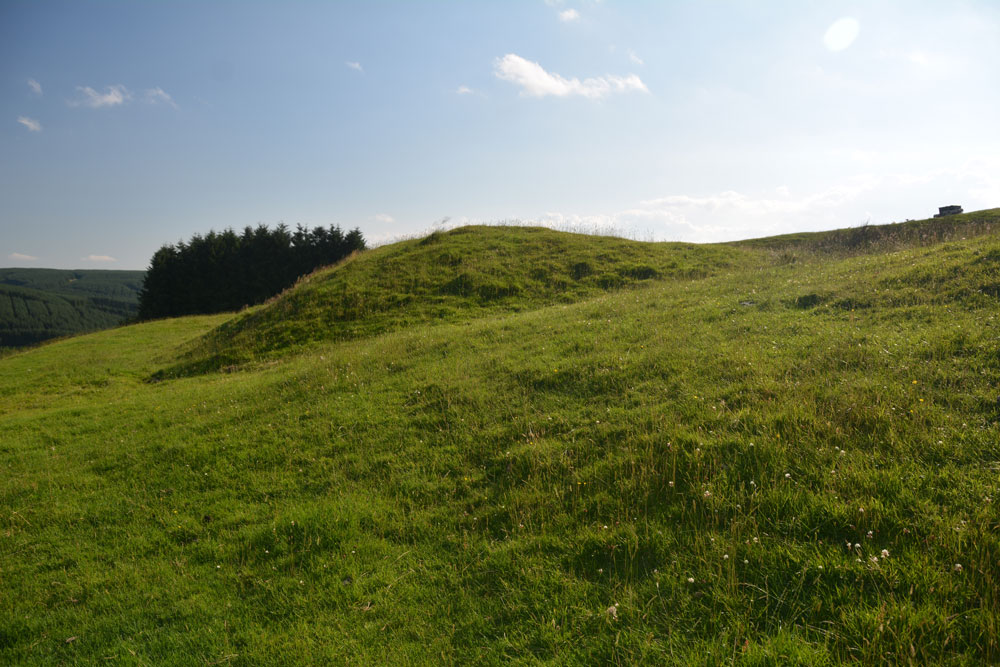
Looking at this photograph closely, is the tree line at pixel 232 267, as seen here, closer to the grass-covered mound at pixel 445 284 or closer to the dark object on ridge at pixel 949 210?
the grass-covered mound at pixel 445 284

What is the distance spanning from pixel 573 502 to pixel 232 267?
219 ft

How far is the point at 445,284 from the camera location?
2383 centimetres

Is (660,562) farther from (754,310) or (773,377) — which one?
(754,310)

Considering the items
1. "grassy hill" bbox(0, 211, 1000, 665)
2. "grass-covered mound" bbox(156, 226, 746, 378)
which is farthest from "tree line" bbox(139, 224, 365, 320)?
"grassy hill" bbox(0, 211, 1000, 665)

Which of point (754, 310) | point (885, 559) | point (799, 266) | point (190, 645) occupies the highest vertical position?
point (799, 266)

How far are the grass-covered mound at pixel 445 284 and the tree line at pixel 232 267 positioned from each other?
119ft

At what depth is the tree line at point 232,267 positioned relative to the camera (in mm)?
59031

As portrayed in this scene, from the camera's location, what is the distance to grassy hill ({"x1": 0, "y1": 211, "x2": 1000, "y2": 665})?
3.85 meters

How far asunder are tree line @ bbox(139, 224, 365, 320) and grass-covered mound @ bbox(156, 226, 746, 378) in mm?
36157

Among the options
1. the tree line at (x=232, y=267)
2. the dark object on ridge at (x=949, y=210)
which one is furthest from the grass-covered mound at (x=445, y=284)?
the tree line at (x=232, y=267)

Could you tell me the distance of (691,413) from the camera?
704 cm

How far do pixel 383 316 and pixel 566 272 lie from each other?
9.76 meters

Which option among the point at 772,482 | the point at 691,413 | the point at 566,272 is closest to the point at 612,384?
the point at 691,413

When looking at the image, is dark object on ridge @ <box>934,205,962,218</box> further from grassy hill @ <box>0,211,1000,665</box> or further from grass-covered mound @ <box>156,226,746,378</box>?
grassy hill @ <box>0,211,1000,665</box>
